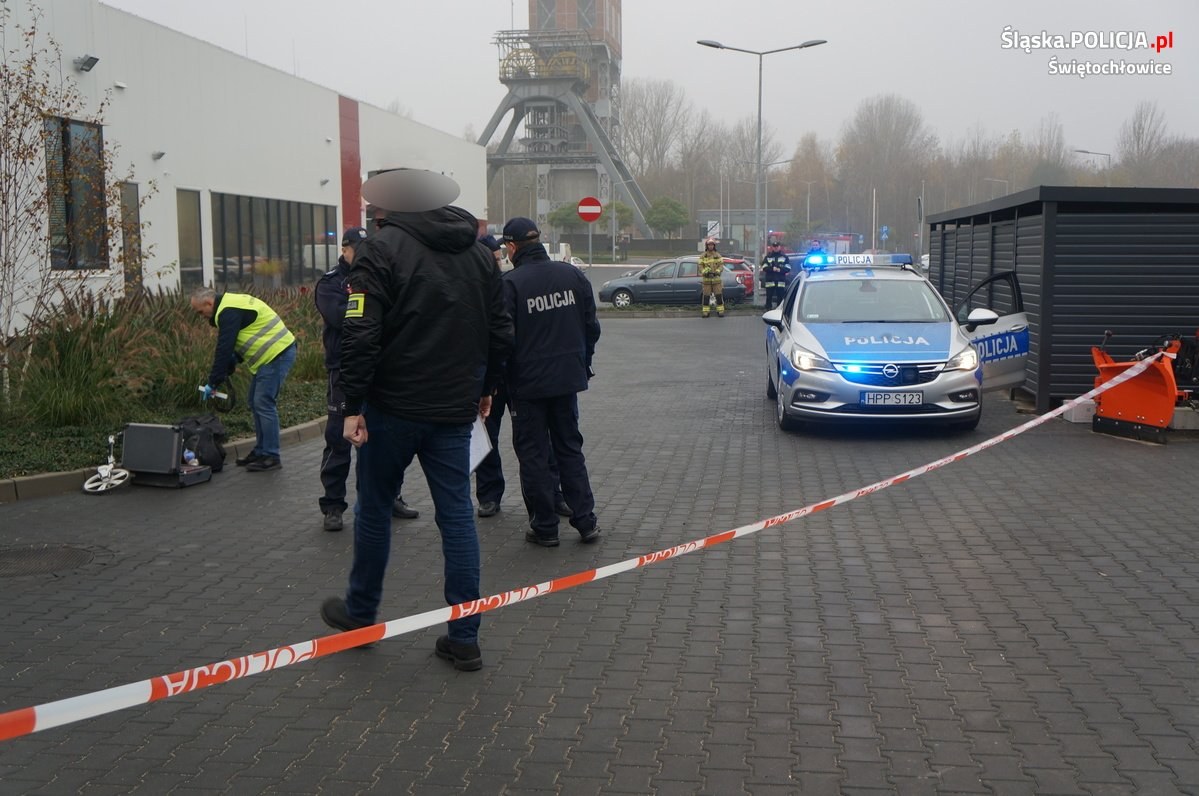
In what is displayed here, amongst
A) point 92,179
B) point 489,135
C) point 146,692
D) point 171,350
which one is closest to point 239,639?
point 146,692

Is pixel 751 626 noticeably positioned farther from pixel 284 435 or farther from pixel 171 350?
pixel 171 350

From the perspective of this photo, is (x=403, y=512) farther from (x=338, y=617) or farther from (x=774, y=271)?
(x=774, y=271)

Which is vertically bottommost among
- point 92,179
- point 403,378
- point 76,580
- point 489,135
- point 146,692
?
point 76,580

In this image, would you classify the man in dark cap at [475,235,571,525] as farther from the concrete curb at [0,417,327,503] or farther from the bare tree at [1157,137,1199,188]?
the bare tree at [1157,137,1199,188]

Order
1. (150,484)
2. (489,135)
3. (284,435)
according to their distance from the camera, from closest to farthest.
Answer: (150,484)
(284,435)
(489,135)

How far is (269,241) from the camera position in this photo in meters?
28.8

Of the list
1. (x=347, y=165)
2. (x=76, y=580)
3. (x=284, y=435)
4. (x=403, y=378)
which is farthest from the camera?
(x=347, y=165)

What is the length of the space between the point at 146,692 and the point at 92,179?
401 inches

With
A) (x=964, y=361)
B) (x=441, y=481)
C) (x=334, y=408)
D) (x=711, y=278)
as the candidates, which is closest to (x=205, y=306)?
(x=334, y=408)

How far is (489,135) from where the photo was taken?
94.9m

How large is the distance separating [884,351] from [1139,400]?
2359 mm

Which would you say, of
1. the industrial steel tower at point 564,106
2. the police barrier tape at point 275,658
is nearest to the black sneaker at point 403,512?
the police barrier tape at point 275,658

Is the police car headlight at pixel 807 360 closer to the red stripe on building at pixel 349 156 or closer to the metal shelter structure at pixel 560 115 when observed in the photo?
the red stripe on building at pixel 349 156

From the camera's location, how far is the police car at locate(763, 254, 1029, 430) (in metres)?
11.5
